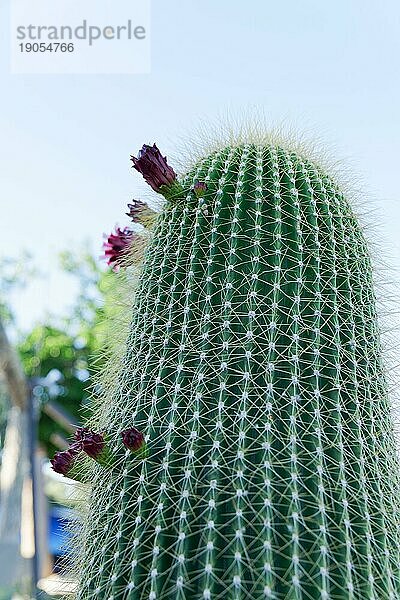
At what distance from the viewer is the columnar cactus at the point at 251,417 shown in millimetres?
1138

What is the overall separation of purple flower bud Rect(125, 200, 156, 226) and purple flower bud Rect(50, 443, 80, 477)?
0.52 m

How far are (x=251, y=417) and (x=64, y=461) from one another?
42 centimetres

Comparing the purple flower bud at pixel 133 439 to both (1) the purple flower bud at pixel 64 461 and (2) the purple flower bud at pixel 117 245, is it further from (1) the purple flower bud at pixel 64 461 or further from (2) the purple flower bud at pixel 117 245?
(2) the purple flower bud at pixel 117 245

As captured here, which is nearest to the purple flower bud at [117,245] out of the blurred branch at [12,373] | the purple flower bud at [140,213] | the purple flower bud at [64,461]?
the purple flower bud at [140,213]

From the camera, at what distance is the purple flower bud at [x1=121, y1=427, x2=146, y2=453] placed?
1250mm

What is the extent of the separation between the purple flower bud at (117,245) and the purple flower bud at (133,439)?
54 cm

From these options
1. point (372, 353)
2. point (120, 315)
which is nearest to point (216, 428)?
point (372, 353)

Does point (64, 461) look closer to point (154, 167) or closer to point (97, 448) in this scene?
point (97, 448)

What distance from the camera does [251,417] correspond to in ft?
4.01

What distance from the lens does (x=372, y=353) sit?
140 cm

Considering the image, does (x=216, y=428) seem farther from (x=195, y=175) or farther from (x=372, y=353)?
(x=195, y=175)

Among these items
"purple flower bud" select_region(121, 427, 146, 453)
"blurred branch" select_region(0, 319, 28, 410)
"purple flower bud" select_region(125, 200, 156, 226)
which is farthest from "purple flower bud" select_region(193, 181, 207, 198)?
"blurred branch" select_region(0, 319, 28, 410)

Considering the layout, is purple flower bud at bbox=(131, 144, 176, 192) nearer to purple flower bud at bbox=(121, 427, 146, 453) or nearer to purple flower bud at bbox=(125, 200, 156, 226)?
purple flower bud at bbox=(125, 200, 156, 226)

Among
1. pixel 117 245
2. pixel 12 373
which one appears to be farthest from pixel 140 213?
pixel 12 373
